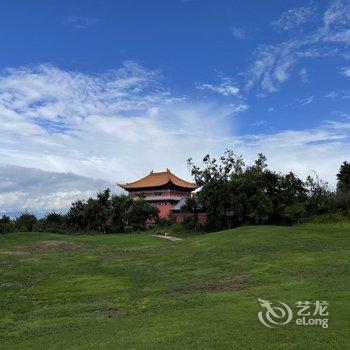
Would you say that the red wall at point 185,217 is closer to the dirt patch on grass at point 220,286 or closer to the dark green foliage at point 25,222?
the dark green foliage at point 25,222

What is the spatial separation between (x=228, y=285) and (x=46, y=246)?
73.7 ft

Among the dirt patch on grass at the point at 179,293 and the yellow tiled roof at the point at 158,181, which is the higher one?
the yellow tiled roof at the point at 158,181

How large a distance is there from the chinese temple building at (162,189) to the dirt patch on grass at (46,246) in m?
31.5

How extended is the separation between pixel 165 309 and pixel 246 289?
11.1 ft

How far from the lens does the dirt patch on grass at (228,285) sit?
56.8 feet

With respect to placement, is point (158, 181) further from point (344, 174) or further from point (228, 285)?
point (228, 285)

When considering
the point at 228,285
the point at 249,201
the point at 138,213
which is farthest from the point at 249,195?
the point at 228,285

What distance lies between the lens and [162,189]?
72.6 m

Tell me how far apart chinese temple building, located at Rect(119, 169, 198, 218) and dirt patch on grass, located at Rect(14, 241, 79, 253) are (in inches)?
1240

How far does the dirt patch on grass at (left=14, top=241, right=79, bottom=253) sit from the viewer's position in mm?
35284

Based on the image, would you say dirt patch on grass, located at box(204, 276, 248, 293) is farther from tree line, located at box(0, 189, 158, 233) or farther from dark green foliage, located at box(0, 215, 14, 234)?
dark green foliage, located at box(0, 215, 14, 234)

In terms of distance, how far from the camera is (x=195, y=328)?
1187 centimetres

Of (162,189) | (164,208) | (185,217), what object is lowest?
(185,217)

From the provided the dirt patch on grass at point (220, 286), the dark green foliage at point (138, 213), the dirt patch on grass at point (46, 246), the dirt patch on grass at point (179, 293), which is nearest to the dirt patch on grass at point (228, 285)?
the dirt patch on grass at point (220, 286)
